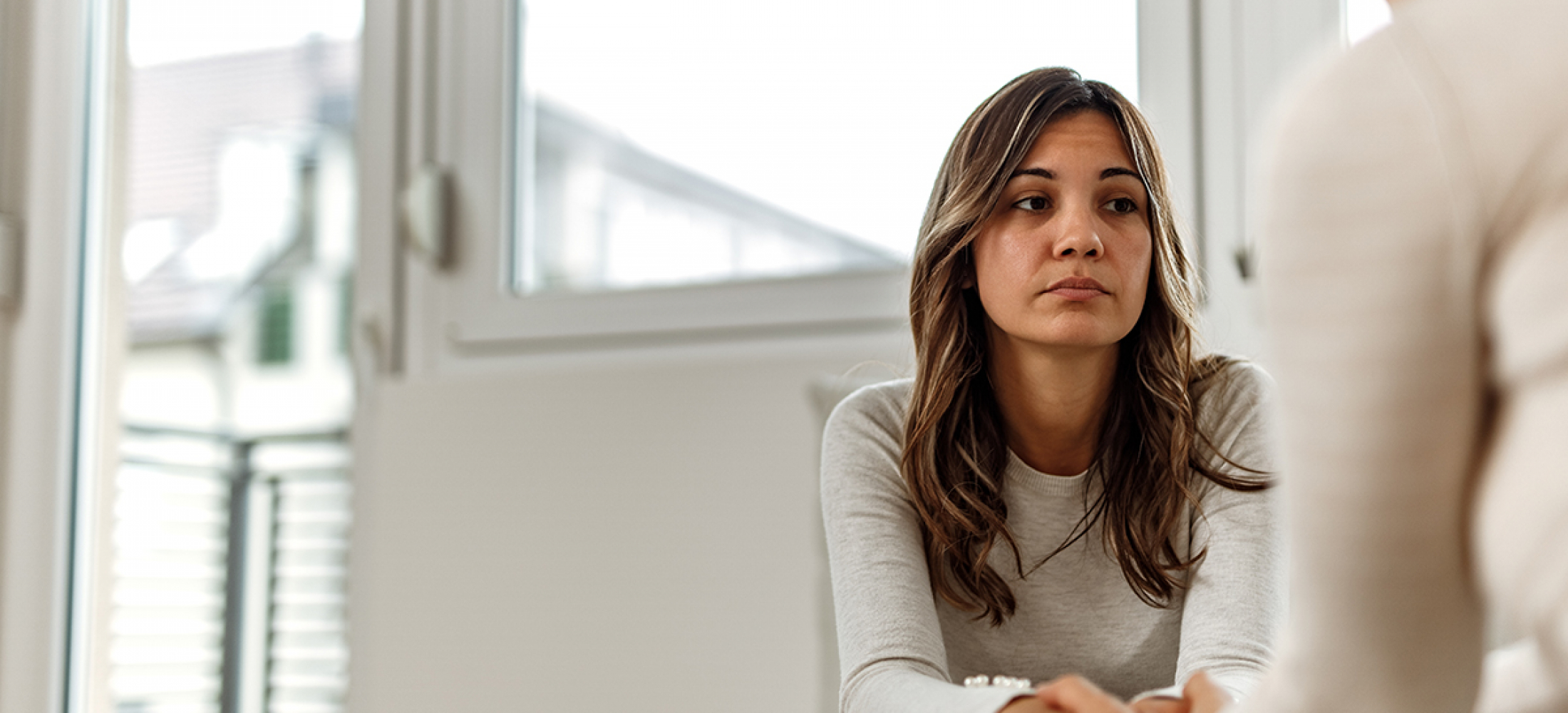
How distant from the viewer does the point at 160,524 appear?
7.03 ft

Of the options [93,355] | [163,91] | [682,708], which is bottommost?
[682,708]

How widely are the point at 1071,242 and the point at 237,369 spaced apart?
1552 mm

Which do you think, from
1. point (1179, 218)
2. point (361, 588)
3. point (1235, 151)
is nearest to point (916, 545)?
point (1179, 218)

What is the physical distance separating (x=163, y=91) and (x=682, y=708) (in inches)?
55.1

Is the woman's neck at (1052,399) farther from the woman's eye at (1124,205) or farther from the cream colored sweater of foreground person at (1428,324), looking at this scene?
the cream colored sweater of foreground person at (1428,324)

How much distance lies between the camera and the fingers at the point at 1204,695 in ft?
2.61

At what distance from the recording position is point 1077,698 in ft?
2.51


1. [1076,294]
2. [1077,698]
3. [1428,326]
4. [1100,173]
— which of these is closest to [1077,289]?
[1076,294]

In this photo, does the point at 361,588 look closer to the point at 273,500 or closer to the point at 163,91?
the point at 273,500

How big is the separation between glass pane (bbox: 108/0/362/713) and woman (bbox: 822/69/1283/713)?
121 centimetres

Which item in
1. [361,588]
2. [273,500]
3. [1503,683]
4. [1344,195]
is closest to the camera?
[1344,195]

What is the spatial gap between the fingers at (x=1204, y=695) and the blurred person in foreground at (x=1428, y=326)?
37cm

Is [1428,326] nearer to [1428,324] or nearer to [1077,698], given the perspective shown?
[1428,324]

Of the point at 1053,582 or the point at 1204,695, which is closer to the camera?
the point at 1204,695
